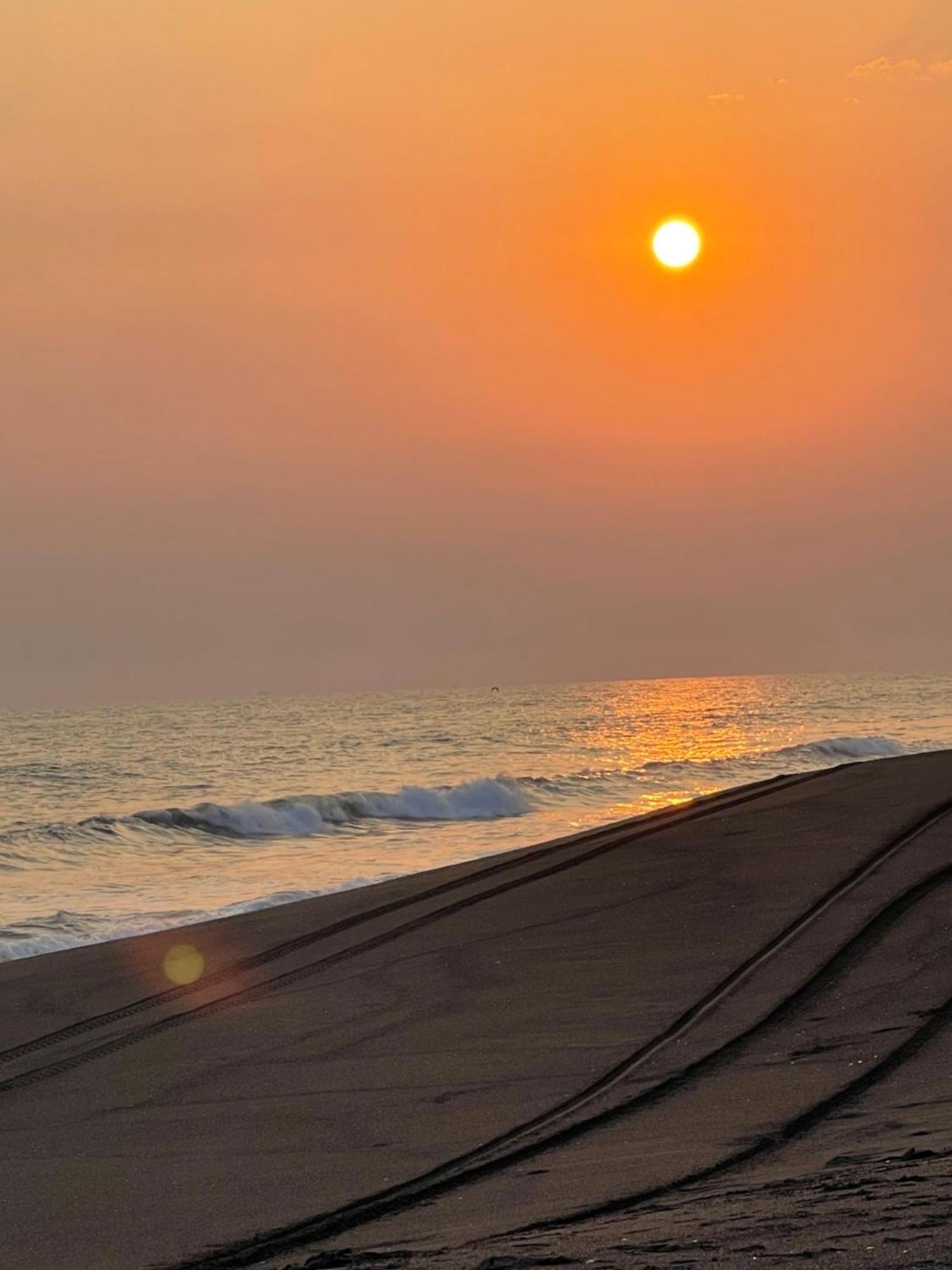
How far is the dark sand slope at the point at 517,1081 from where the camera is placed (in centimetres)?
532

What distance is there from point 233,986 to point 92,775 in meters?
44.5

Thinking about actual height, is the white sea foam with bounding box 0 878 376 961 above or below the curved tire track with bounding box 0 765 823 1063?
below

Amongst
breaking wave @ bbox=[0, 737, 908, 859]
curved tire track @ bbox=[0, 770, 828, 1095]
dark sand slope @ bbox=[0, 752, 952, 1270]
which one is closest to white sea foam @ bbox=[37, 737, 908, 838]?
breaking wave @ bbox=[0, 737, 908, 859]

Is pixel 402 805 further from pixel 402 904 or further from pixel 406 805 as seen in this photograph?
pixel 402 904

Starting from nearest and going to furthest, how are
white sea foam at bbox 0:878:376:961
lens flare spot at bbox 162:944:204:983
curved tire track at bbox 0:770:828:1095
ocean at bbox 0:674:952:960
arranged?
curved tire track at bbox 0:770:828:1095, lens flare spot at bbox 162:944:204:983, white sea foam at bbox 0:878:376:961, ocean at bbox 0:674:952:960

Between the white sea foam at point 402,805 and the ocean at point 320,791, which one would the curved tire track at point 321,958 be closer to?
the ocean at point 320,791

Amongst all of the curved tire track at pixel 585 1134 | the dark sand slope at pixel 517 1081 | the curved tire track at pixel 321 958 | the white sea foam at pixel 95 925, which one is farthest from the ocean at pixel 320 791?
the curved tire track at pixel 585 1134

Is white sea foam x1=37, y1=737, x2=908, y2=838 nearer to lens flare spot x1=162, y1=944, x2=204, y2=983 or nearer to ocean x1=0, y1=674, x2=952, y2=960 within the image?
ocean x1=0, y1=674, x2=952, y2=960

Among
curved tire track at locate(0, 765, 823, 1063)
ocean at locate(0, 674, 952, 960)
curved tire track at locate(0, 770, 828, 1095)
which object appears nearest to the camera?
curved tire track at locate(0, 770, 828, 1095)

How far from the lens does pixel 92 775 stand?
54281 mm

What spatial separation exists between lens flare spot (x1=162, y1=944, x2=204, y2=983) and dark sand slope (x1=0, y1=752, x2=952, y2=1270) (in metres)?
0.21

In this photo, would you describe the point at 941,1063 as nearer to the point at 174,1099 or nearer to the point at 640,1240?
the point at 640,1240

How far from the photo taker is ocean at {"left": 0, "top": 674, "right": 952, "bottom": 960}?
75.6ft

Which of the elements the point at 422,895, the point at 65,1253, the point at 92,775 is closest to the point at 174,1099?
the point at 65,1253
